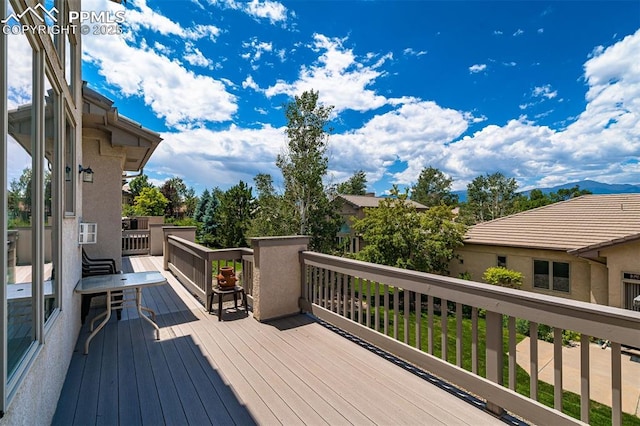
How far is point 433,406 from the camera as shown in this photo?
7.09ft

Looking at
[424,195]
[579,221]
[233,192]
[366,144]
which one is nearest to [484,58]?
[366,144]

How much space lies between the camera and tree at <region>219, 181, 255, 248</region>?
53.1ft

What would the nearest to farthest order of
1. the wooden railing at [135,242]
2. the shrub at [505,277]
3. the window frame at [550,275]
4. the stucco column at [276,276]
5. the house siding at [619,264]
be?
the stucco column at [276,276], the house siding at [619,264], the wooden railing at [135,242], the window frame at [550,275], the shrub at [505,277]

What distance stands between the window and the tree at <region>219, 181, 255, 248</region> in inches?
551

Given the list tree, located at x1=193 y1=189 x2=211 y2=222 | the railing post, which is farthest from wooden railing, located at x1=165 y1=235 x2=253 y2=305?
tree, located at x1=193 y1=189 x2=211 y2=222

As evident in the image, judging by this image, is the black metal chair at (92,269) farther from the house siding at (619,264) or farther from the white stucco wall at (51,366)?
the house siding at (619,264)

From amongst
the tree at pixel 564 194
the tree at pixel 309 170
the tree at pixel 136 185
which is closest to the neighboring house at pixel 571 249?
Result: the tree at pixel 309 170

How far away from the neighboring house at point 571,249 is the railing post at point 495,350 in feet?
34.2

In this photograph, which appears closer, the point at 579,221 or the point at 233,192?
the point at 579,221

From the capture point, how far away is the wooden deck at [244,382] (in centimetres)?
207

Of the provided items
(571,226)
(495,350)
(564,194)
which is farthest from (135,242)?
(564,194)

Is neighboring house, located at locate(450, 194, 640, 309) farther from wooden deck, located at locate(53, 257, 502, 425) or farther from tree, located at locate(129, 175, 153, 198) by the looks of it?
tree, located at locate(129, 175, 153, 198)

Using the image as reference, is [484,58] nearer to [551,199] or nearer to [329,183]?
[329,183]

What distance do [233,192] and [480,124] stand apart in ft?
83.2
